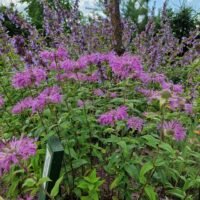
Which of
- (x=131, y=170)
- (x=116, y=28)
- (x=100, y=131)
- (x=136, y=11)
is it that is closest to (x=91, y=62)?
(x=100, y=131)

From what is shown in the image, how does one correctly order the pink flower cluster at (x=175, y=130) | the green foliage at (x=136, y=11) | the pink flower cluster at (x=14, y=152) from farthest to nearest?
the green foliage at (x=136, y=11) < the pink flower cluster at (x=175, y=130) < the pink flower cluster at (x=14, y=152)

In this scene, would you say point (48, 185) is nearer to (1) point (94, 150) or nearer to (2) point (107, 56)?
(1) point (94, 150)

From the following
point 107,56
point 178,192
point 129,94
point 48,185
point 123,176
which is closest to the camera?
point 48,185

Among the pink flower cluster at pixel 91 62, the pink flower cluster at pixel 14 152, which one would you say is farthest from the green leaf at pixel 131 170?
the pink flower cluster at pixel 14 152

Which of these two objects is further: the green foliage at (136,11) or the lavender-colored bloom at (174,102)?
the green foliage at (136,11)

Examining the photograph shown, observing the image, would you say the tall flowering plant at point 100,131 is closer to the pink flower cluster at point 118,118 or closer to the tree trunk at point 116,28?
the pink flower cluster at point 118,118

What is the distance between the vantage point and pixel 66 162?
2215 millimetres

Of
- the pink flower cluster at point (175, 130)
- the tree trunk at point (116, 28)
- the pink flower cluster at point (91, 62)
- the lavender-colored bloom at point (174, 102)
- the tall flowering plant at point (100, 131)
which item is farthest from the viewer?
the tree trunk at point (116, 28)

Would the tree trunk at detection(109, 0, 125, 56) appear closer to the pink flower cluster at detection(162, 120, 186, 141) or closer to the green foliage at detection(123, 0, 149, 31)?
the pink flower cluster at detection(162, 120, 186, 141)

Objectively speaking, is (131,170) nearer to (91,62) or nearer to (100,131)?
(100,131)

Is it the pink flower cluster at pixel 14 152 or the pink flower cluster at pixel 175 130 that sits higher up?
the pink flower cluster at pixel 14 152

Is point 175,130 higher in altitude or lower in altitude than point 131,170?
higher

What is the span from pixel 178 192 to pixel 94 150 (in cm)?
52

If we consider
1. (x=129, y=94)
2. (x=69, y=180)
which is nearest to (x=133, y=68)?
(x=129, y=94)
